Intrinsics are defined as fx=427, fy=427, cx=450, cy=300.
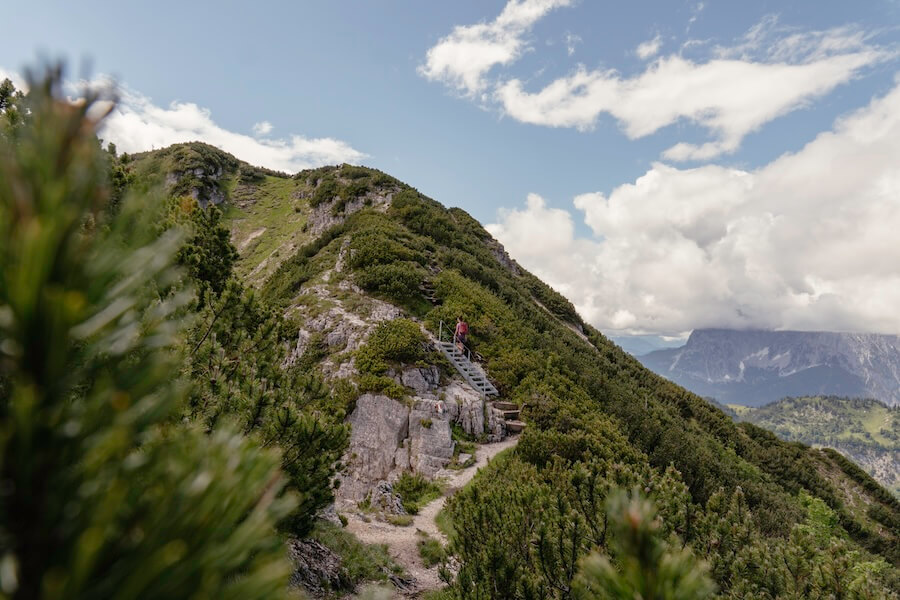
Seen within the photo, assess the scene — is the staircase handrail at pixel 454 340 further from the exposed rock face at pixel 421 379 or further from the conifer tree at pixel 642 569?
the conifer tree at pixel 642 569

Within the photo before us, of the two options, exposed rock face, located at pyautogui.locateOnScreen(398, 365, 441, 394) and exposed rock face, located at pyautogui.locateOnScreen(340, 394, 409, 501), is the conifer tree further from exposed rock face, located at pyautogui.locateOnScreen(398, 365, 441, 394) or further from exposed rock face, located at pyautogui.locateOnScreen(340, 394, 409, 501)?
exposed rock face, located at pyautogui.locateOnScreen(398, 365, 441, 394)

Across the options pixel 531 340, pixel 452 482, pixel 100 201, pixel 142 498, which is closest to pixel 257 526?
pixel 142 498

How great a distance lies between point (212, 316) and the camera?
6262 mm

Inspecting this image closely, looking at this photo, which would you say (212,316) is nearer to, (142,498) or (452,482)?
(142,498)

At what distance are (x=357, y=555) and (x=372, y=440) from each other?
5.98m

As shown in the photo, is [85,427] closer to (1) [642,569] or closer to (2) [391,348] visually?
(1) [642,569]

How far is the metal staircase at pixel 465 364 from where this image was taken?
58.8 feet

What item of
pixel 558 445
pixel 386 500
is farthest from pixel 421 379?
pixel 558 445

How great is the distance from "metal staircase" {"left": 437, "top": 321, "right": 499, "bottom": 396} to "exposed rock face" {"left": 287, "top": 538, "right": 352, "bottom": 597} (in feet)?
33.6

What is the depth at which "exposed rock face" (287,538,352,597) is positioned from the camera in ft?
22.9

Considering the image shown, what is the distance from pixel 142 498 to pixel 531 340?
819 inches

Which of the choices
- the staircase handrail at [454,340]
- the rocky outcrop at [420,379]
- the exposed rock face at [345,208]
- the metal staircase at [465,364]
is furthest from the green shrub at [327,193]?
the rocky outcrop at [420,379]

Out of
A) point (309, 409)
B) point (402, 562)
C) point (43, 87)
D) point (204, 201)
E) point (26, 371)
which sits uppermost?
point (204, 201)

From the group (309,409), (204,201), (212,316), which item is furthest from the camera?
(204,201)
